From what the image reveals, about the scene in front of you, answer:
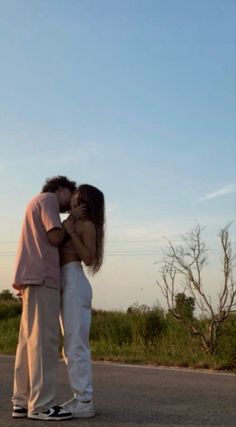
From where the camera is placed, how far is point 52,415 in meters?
5.52

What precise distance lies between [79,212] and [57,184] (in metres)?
0.36

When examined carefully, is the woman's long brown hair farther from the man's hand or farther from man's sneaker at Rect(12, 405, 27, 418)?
man's sneaker at Rect(12, 405, 27, 418)

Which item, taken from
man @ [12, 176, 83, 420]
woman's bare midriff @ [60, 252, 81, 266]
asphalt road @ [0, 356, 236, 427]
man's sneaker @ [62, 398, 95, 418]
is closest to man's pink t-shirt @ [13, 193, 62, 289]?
man @ [12, 176, 83, 420]

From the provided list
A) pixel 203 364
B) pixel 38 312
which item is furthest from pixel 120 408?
pixel 203 364

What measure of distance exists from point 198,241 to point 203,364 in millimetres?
2951

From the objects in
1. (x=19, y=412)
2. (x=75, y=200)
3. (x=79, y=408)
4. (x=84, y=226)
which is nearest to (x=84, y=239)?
(x=84, y=226)

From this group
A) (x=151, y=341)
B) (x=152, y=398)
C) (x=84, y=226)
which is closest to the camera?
(x=84, y=226)

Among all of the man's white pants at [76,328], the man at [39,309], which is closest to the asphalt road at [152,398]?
the man at [39,309]

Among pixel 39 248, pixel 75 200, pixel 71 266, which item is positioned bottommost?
pixel 71 266

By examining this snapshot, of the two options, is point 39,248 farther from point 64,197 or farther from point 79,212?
point 64,197

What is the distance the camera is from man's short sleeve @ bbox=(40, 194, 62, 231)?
569 cm

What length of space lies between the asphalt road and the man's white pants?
31cm

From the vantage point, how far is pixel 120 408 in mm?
6277

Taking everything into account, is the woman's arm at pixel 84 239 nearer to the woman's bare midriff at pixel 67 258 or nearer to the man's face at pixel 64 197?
the woman's bare midriff at pixel 67 258
